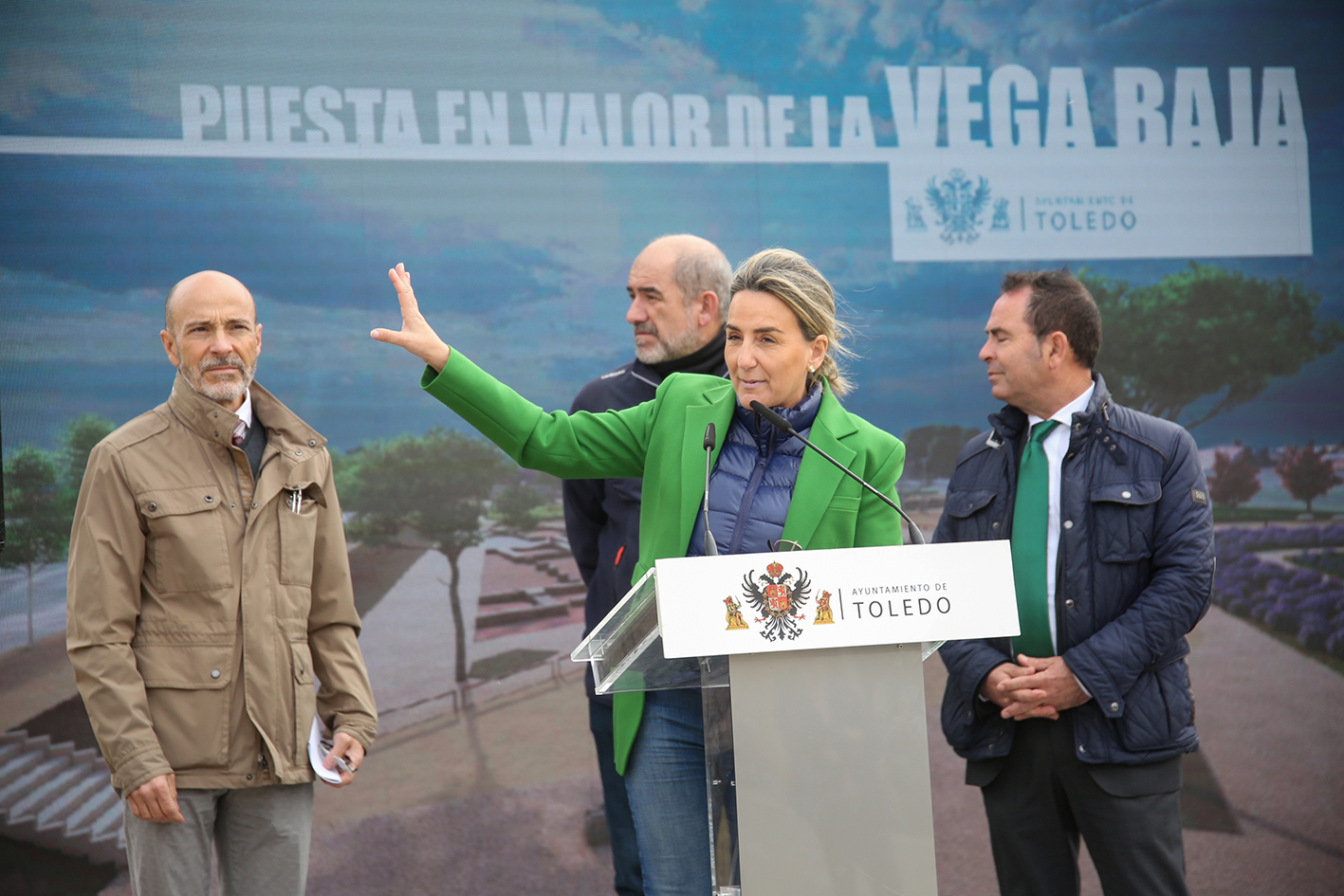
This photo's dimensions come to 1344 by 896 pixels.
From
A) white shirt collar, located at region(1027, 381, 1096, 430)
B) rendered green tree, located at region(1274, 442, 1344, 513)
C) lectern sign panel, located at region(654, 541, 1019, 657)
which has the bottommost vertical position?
lectern sign panel, located at region(654, 541, 1019, 657)

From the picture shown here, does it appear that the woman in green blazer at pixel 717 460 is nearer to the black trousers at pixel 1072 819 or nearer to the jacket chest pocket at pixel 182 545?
the jacket chest pocket at pixel 182 545

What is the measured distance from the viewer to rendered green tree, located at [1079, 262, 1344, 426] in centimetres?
409

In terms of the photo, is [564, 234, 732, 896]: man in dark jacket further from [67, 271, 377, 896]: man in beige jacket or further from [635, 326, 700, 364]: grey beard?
[67, 271, 377, 896]: man in beige jacket

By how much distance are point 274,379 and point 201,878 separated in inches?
73.7

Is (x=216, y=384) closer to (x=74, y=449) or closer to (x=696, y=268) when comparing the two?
(x=696, y=268)

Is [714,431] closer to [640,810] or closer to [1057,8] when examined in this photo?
[640,810]

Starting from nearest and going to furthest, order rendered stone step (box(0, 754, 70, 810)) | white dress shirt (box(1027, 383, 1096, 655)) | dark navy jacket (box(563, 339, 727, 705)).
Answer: white dress shirt (box(1027, 383, 1096, 655)), dark navy jacket (box(563, 339, 727, 705)), rendered stone step (box(0, 754, 70, 810))

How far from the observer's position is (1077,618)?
2357mm

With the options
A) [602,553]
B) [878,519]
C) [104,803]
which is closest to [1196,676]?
[602,553]

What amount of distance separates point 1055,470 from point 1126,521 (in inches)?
7.6

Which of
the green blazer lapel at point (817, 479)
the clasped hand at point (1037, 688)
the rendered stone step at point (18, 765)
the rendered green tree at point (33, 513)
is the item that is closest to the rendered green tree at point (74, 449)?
the rendered green tree at point (33, 513)

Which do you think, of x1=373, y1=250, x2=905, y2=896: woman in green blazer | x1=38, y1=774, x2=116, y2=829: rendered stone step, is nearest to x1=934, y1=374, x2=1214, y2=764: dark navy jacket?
x1=373, y1=250, x2=905, y2=896: woman in green blazer

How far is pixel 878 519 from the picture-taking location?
1906 mm

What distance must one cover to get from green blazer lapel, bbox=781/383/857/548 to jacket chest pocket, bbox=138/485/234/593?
1152mm
